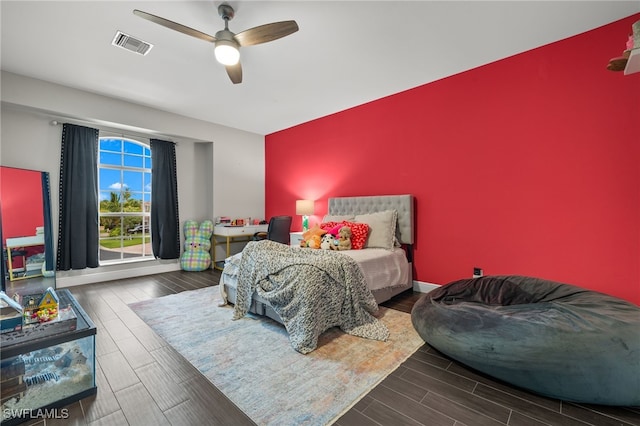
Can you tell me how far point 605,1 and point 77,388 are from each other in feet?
15.5

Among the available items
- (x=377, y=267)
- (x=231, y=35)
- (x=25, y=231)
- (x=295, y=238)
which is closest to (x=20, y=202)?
(x=25, y=231)

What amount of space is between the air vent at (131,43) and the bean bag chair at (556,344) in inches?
146

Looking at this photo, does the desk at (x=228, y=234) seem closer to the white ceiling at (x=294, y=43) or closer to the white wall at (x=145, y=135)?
the white wall at (x=145, y=135)

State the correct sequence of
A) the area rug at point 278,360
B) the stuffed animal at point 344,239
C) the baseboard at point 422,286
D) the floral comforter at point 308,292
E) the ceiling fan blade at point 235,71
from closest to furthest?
the area rug at point 278,360, the floral comforter at point 308,292, the ceiling fan blade at point 235,71, the stuffed animal at point 344,239, the baseboard at point 422,286

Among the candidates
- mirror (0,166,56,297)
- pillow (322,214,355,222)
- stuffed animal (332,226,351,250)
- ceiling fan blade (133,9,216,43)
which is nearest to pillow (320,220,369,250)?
stuffed animal (332,226,351,250)

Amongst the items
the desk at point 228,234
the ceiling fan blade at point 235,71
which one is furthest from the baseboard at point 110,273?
the ceiling fan blade at point 235,71

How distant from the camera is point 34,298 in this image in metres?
1.92

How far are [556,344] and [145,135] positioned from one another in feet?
19.0

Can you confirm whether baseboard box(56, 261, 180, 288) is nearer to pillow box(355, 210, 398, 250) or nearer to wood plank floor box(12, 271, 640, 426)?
wood plank floor box(12, 271, 640, 426)

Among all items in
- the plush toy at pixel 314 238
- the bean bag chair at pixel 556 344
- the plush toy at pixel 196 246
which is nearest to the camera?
the bean bag chair at pixel 556 344

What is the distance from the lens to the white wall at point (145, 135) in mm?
3492

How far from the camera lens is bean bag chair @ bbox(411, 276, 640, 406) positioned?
4.84ft

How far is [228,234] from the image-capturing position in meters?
4.99

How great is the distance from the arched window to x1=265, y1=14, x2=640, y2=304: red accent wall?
3893mm
